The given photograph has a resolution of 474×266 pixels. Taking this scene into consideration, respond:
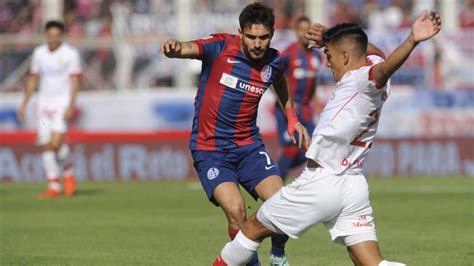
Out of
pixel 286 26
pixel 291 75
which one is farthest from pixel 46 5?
pixel 291 75

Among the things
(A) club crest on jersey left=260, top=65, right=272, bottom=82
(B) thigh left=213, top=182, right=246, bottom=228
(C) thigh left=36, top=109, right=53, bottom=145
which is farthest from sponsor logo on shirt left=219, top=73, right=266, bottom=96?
(C) thigh left=36, top=109, right=53, bottom=145

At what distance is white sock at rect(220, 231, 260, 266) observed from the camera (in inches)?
310

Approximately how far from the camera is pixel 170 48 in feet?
28.1

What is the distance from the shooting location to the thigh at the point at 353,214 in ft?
24.1

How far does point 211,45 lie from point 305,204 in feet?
8.10

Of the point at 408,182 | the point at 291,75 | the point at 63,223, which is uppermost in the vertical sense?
the point at 291,75

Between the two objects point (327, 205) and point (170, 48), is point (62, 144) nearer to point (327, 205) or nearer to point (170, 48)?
point (170, 48)

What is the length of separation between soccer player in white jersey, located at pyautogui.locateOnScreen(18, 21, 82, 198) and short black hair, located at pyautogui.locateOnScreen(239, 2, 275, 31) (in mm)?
8903

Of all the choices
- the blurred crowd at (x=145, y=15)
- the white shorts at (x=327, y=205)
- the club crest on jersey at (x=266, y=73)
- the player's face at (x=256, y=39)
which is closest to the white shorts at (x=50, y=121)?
the blurred crowd at (x=145, y=15)

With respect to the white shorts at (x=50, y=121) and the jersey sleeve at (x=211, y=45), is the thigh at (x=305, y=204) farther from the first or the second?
the white shorts at (x=50, y=121)

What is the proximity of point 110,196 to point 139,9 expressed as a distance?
7773 millimetres

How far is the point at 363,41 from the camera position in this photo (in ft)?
24.5

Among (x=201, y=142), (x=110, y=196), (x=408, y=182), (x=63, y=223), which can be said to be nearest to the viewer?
(x=201, y=142)

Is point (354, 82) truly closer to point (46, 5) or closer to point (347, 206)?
point (347, 206)
